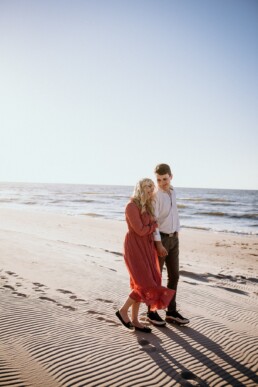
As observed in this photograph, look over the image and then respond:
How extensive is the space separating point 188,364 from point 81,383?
1.20 m

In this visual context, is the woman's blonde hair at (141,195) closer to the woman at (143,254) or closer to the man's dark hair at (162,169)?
the woman at (143,254)

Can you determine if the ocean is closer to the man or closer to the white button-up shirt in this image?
the man

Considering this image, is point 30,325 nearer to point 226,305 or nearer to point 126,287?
point 126,287

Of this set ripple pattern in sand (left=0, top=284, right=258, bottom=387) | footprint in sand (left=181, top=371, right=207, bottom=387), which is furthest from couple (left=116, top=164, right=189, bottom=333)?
footprint in sand (left=181, top=371, right=207, bottom=387)

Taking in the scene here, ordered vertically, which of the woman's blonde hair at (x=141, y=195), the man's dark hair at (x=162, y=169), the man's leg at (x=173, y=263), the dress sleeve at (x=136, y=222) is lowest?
the man's leg at (x=173, y=263)

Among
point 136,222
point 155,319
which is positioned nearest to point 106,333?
point 155,319

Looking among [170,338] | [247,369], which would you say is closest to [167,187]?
[170,338]

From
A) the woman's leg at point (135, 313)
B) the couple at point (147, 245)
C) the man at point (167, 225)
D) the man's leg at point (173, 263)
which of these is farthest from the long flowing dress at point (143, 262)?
the man's leg at point (173, 263)

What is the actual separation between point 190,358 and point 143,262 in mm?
1201

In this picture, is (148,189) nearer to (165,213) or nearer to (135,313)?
(165,213)

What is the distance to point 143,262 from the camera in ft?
11.3

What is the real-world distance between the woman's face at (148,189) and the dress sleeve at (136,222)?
227 mm

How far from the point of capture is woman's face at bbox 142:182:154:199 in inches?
136

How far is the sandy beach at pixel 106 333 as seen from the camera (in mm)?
2701
